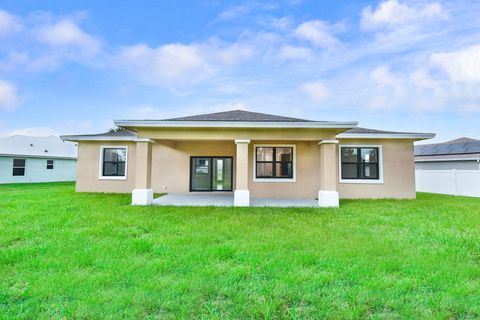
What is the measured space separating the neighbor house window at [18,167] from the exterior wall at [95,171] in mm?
12811

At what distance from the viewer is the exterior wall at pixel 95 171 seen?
503 inches

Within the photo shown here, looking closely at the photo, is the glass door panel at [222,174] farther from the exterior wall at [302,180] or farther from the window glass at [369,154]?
the window glass at [369,154]

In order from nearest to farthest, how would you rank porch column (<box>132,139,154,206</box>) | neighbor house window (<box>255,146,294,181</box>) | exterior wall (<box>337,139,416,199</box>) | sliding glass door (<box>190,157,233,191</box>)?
1. porch column (<box>132,139,154,206</box>)
2. exterior wall (<box>337,139,416,199</box>)
3. neighbor house window (<box>255,146,294,181</box>)
4. sliding glass door (<box>190,157,233,191</box>)

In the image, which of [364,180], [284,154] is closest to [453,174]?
[364,180]

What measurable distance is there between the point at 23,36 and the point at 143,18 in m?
6.71

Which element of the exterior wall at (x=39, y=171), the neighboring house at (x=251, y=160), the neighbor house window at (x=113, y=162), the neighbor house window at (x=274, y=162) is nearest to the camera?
the neighboring house at (x=251, y=160)

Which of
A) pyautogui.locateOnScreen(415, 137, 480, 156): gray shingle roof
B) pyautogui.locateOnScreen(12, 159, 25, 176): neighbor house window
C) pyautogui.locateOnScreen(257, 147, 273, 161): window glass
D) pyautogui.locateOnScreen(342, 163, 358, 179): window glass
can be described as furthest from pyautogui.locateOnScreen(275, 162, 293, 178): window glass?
pyautogui.locateOnScreen(12, 159, 25, 176): neighbor house window

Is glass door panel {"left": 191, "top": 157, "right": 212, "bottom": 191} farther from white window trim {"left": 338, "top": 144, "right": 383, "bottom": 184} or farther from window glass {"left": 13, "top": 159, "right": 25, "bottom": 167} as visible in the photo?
window glass {"left": 13, "top": 159, "right": 25, "bottom": 167}

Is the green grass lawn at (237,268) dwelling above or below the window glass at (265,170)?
below

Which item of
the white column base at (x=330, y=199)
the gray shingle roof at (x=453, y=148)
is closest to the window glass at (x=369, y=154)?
the white column base at (x=330, y=199)

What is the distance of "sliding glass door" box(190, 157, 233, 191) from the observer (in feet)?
40.7

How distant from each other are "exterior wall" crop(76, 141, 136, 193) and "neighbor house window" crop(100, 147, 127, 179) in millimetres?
208

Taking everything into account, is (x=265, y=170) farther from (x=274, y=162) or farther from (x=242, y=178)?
(x=242, y=178)

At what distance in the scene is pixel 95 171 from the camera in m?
12.9
